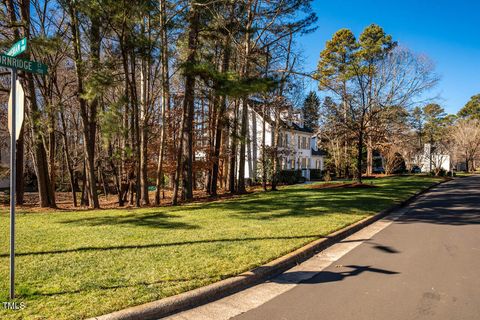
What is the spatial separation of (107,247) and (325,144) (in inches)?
1464

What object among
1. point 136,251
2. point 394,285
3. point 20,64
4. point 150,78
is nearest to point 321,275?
point 394,285

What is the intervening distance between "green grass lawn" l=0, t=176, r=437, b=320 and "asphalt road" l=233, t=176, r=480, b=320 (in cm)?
99

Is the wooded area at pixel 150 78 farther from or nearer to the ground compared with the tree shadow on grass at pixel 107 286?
farther from the ground

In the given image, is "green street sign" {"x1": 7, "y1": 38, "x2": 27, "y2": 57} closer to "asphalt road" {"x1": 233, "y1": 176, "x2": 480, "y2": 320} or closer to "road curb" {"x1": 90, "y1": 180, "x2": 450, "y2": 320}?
"road curb" {"x1": 90, "y1": 180, "x2": 450, "y2": 320}

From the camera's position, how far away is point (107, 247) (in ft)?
21.0

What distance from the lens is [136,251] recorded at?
6.11m

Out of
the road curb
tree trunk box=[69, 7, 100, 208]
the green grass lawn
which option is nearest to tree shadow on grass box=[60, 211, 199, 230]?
the green grass lawn

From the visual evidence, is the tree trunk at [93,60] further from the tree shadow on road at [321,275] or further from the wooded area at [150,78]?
the tree shadow on road at [321,275]

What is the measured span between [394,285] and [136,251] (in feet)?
13.4

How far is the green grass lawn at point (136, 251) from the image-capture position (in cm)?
405

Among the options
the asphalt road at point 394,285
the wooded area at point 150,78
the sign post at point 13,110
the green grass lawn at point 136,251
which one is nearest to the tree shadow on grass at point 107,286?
the green grass lawn at point 136,251

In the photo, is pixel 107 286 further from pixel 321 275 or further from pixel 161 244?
pixel 321 275

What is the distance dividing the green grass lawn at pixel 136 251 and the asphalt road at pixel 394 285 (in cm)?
99

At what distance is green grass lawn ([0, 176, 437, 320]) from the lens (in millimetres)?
4055
